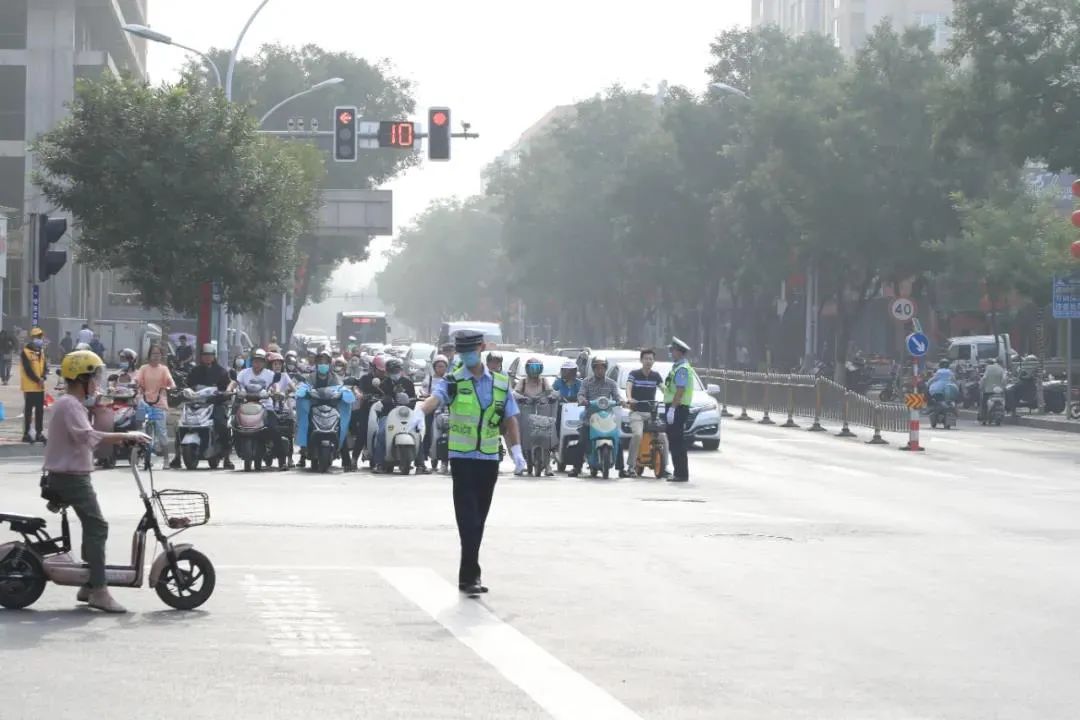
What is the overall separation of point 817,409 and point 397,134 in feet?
39.1

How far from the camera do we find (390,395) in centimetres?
2642

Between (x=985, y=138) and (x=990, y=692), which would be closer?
(x=990, y=692)

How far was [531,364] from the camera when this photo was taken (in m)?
26.1

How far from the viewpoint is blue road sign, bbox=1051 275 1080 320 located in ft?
147

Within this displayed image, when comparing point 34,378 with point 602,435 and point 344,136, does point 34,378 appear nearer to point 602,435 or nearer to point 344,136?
point 602,435

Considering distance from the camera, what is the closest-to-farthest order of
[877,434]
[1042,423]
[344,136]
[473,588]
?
1. [473,588]
2. [877,434]
3. [344,136]
4. [1042,423]

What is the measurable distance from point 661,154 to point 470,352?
6546 centimetres

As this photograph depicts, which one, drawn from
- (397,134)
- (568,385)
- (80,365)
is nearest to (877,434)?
(397,134)

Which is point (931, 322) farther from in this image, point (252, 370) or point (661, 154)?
point (252, 370)

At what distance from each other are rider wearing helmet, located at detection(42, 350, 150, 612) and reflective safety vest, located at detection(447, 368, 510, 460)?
2.51m

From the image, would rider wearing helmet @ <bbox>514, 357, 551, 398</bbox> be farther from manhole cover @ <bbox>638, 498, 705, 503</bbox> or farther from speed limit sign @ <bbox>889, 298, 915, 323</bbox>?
speed limit sign @ <bbox>889, 298, 915, 323</bbox>

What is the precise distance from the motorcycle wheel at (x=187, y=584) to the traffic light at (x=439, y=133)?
25.1 m

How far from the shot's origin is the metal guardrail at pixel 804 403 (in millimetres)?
40312

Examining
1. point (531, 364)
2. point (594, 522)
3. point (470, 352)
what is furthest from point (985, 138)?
point (470, 352)
